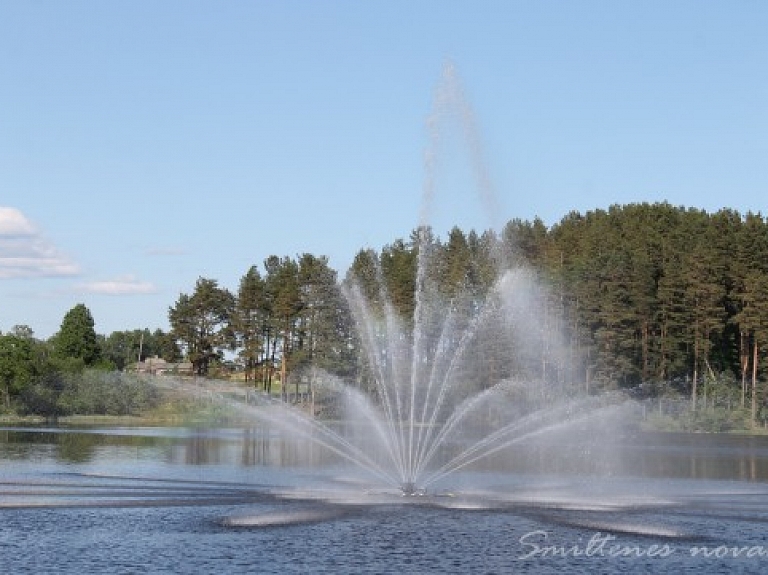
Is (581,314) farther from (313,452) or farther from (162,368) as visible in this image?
(162,368)

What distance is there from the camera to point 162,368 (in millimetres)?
181500

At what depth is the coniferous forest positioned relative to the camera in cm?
10325

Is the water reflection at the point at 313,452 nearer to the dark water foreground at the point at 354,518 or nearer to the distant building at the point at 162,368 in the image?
the dark water foreground at the point at 354,518

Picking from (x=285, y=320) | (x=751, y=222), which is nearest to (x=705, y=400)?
(x=751, y=222)

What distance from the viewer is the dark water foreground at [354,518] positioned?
26.1 m

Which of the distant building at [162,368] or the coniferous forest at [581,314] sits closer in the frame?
the coniferous forest at [581,314]

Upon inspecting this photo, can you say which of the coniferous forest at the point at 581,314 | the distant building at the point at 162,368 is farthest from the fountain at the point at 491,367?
the distant building at the point at 162,368

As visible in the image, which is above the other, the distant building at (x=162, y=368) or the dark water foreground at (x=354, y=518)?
the distant building at (x=162, y=368)

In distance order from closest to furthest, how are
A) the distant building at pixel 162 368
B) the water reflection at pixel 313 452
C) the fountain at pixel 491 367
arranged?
1. the water reflection at pixel 313 452
2. the fountain at pixel 491 367
3. the distant building at pixel 162 368

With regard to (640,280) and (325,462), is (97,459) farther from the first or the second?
(640,280)

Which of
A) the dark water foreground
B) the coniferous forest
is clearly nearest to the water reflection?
the dark water foreground

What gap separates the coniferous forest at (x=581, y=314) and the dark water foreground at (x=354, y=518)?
146 feet

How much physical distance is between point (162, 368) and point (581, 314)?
95330 mm

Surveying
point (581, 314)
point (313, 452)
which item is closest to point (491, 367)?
point (581, 314)
